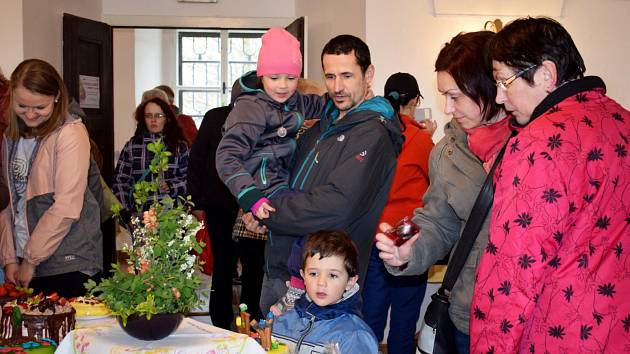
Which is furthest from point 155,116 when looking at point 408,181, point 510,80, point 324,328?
point 510,80

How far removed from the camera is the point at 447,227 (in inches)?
96.5

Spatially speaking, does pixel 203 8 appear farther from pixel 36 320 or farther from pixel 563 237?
pixel 563 237

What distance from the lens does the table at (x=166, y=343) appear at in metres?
2.26

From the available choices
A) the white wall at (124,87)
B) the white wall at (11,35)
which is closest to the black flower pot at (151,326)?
the white wall at (11,35)

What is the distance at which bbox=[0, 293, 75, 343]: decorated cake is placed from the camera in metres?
2.62

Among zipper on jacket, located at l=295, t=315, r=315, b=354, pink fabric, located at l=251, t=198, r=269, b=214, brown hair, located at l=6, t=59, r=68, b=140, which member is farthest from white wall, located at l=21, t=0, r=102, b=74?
zipper on jacket, located at l=295, t=315, r=315, b=354

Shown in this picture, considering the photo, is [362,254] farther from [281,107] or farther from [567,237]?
[567,237]

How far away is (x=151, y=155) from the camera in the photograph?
6375mm

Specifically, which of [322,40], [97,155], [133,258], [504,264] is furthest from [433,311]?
[322,40]

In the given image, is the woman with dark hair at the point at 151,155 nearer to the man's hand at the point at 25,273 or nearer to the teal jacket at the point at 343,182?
the man's hand at the point at 25,273

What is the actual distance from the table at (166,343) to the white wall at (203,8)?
6694 mm

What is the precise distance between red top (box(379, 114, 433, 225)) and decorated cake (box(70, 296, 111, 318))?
1499 millimetres

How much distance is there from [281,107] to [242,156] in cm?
27

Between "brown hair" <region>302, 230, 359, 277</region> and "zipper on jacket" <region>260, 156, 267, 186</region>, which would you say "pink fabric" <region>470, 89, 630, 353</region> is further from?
"zipper on jacket" <region>260, 156, 267, 186</region>
